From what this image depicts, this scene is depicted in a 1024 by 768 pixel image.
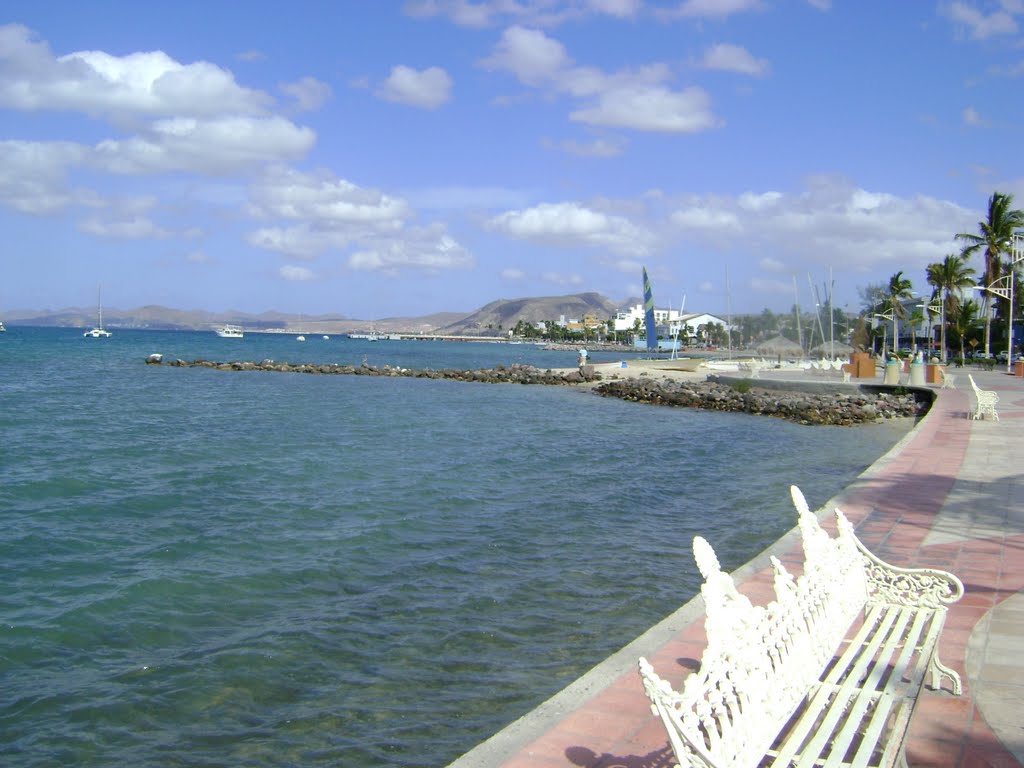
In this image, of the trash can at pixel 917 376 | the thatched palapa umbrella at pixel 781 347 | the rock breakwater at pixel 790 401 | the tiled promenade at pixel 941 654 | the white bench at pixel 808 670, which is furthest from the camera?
the thatched palapa umbrella at pixel 781 347

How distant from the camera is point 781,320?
60625 millimetres

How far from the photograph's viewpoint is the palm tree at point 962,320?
6519 centimetres

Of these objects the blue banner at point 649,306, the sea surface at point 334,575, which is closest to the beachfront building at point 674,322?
the blue banner at point 649,306

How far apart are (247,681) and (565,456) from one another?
41.0 feet

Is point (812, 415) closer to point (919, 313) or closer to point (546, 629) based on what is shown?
point (546, 629)

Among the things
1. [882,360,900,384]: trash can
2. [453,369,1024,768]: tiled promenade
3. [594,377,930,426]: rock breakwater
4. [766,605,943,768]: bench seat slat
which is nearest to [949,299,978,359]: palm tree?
[594,377,930,426]: rock breakwater

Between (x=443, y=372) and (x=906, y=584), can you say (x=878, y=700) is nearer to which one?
(x=906, y=584)

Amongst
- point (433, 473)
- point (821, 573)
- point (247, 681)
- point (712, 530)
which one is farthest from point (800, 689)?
point (433, 473)

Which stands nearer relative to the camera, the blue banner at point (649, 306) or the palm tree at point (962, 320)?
the palm tree at point (962, 320)

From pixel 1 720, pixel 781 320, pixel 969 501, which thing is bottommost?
pixel 1 720

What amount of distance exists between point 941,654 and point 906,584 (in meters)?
0.45

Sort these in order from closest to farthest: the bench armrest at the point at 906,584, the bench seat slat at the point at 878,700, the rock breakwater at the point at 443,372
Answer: the bench seat slat at the point at 878,700, the bench armrest at the point at 906,584, the rock breakwater at the point at 443,372

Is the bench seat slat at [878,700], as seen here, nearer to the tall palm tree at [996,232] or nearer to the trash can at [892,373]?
the trash can at [892,373]

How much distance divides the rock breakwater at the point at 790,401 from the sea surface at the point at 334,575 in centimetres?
497
